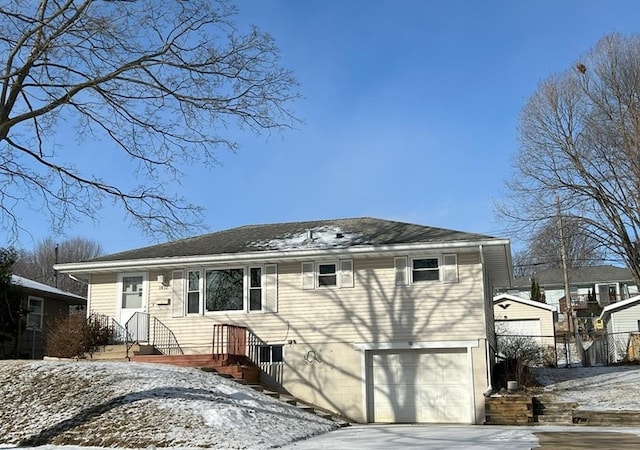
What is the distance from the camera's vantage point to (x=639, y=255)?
90.3ft

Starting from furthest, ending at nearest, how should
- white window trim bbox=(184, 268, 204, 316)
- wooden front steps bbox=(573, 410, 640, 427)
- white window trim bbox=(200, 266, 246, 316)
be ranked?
white window trim bbox=(184, 268, 204, 316) < white window trim bbox=(200, 266, 246, 316) < wooden front steps bbox=(573, 410, 640, 427)

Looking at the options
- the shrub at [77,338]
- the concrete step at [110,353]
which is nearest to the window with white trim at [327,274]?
the concrete step at [110,353]

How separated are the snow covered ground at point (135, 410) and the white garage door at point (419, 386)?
3.46 metres

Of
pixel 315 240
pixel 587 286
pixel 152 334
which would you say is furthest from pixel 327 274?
pixel 587 286

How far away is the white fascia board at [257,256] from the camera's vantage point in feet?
58.7

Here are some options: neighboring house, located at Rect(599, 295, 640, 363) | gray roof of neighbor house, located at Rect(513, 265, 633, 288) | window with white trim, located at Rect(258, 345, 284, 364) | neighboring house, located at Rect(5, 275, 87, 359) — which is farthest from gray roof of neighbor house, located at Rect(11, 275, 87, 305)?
gray roof of neighbor house, located at Rect(513, 265, 633, 288)

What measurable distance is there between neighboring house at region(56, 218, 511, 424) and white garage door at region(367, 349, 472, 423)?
0.03 meters

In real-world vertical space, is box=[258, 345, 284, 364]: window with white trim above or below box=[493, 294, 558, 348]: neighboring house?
below

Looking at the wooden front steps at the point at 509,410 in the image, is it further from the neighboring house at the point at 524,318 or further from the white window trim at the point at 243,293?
the neighboring house at the point at 524,318

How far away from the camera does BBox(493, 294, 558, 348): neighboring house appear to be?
35.0 m

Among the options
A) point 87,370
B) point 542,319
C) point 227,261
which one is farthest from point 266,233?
point 542,319

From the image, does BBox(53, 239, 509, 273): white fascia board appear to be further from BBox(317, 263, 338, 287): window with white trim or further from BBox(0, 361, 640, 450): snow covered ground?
BBox(0, 361, 640, 450): snow covered ground

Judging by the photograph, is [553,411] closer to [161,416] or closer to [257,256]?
[257,256]

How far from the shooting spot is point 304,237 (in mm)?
20578
